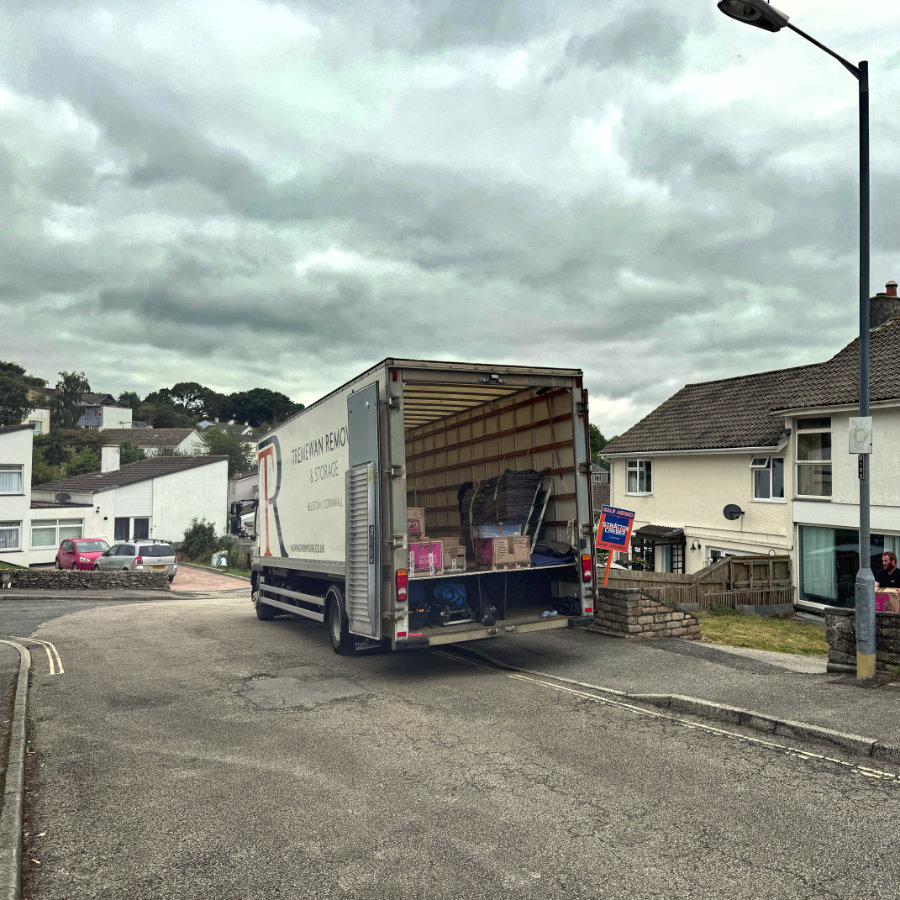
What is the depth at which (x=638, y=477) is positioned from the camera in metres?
33.4

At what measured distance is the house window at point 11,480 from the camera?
1527 inches

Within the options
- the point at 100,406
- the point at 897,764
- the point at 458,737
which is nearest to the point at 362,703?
the point at 458,737

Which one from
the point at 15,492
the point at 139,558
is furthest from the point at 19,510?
the point at 139,558

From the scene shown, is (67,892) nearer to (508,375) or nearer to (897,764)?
(897,764)

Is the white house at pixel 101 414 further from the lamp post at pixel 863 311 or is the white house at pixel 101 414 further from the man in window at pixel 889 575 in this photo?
the lamp post at pixel 863 311

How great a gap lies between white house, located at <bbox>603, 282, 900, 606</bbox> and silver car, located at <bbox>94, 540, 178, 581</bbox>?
66.1ft

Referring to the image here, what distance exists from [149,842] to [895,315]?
1104 inches

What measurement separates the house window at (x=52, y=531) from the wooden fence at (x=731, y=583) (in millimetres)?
32811

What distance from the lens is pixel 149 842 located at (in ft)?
17.8

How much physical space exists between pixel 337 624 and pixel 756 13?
10.0 meters

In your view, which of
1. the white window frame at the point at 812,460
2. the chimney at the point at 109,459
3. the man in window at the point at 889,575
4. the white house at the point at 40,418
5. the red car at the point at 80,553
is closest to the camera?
the man in window at the point at 889,575

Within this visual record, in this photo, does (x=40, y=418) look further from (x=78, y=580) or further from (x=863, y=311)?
(x=863, y=311)

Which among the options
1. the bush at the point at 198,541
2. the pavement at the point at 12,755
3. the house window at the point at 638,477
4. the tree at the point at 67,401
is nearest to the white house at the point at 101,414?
the tree at the point at 67,401

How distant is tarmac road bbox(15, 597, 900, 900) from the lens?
4.78m
